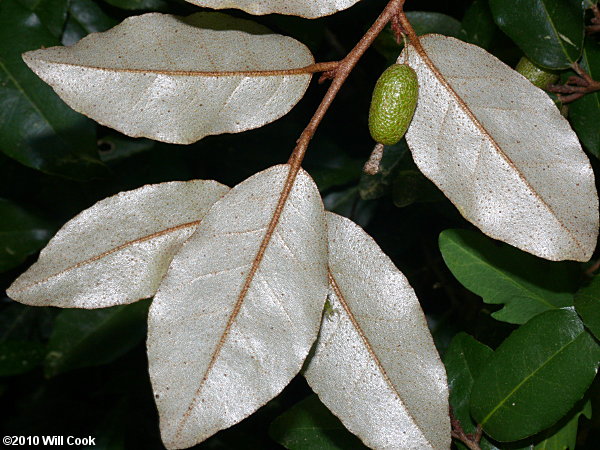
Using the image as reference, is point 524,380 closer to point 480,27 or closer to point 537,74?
point 537,74

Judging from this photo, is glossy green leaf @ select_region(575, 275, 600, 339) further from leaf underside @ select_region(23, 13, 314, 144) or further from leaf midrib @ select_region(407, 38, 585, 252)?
leaf underside @ select_region(23, 13, 314, 144)

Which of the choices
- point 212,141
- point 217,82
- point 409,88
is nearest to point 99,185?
point 212,141

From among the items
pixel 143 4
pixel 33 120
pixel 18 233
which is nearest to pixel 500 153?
pixel 143 4

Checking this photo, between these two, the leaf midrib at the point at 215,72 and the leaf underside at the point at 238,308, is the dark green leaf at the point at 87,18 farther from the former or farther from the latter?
the leaf underside at the point at 238,308

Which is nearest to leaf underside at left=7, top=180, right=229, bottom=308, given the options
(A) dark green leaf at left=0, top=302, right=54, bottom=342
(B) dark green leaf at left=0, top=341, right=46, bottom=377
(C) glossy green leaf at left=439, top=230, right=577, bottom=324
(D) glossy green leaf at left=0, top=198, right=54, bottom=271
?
(C) glossy green leaf at left=439, top=230, right=577, bottom=324

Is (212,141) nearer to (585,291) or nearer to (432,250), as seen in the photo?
(432,250)

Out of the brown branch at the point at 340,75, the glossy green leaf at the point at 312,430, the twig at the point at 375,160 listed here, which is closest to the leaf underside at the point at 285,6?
the brown branch at the point at 340,75
